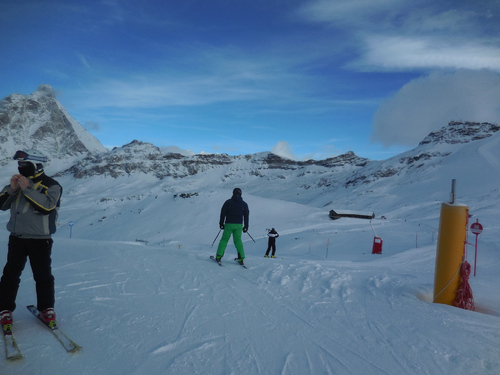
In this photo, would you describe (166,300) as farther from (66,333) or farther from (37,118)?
(37,118)

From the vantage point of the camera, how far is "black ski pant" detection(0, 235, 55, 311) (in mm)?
3557

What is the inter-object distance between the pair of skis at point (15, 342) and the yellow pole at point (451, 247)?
524cm

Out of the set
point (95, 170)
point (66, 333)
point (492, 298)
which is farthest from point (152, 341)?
point (95, 170)

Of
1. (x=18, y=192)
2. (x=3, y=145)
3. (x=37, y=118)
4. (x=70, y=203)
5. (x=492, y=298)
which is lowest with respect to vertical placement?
(x=70, y=203)

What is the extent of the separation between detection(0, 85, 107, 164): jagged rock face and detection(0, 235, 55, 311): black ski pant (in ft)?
564

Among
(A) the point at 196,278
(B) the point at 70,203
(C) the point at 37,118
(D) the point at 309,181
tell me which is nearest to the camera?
(A) the point at 196,278

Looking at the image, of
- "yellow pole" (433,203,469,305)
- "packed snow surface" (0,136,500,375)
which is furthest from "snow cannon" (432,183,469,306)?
"packed snow surface" (0,136,500,375)

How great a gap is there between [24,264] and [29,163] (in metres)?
1.22

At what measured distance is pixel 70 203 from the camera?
74562 millimetres

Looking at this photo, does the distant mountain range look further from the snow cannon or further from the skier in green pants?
the snow cannon

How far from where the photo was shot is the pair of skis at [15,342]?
9.41 feet

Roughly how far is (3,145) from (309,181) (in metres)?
145

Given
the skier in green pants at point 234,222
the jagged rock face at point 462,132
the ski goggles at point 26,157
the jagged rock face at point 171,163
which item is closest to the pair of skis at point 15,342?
the ski goggles at point 26,157

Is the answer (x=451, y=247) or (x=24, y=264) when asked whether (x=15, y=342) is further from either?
(x=451, y=247)
